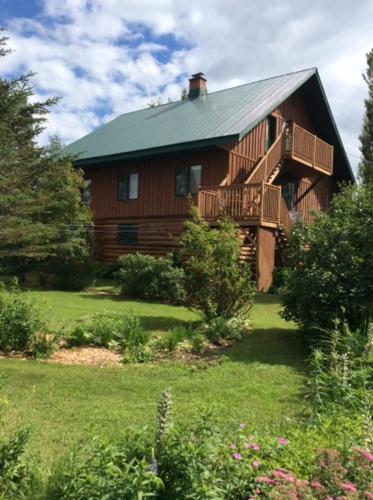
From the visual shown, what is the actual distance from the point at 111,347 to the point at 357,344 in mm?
3733

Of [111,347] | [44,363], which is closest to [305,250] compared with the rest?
[111,347]

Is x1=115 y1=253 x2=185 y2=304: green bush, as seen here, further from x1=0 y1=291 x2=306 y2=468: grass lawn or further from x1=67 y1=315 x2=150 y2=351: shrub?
x1=0 y1=291 x2=306 y2=468: grass lawn

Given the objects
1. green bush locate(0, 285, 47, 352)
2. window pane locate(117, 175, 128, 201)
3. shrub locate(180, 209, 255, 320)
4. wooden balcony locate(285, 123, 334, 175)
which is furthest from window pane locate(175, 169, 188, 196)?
green bush locate(0, 285, 47, 352)

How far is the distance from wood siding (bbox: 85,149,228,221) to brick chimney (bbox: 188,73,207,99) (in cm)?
596

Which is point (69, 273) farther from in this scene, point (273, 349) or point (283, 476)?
point (283, 476)

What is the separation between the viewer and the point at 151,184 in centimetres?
2161

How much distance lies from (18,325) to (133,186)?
15.7m

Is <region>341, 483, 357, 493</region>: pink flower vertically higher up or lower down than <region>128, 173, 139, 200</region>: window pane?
lower down

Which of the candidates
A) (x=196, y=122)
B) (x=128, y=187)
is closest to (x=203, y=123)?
(x=196, y=122)

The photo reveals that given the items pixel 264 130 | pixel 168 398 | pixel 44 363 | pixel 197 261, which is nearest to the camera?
pixel 168 398

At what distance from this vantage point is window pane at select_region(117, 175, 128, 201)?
2275cm

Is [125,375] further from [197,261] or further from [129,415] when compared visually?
[197,261]

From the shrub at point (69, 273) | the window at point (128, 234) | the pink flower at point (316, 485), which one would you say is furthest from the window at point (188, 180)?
the pink flower at point (316, 485)

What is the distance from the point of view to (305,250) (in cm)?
862
